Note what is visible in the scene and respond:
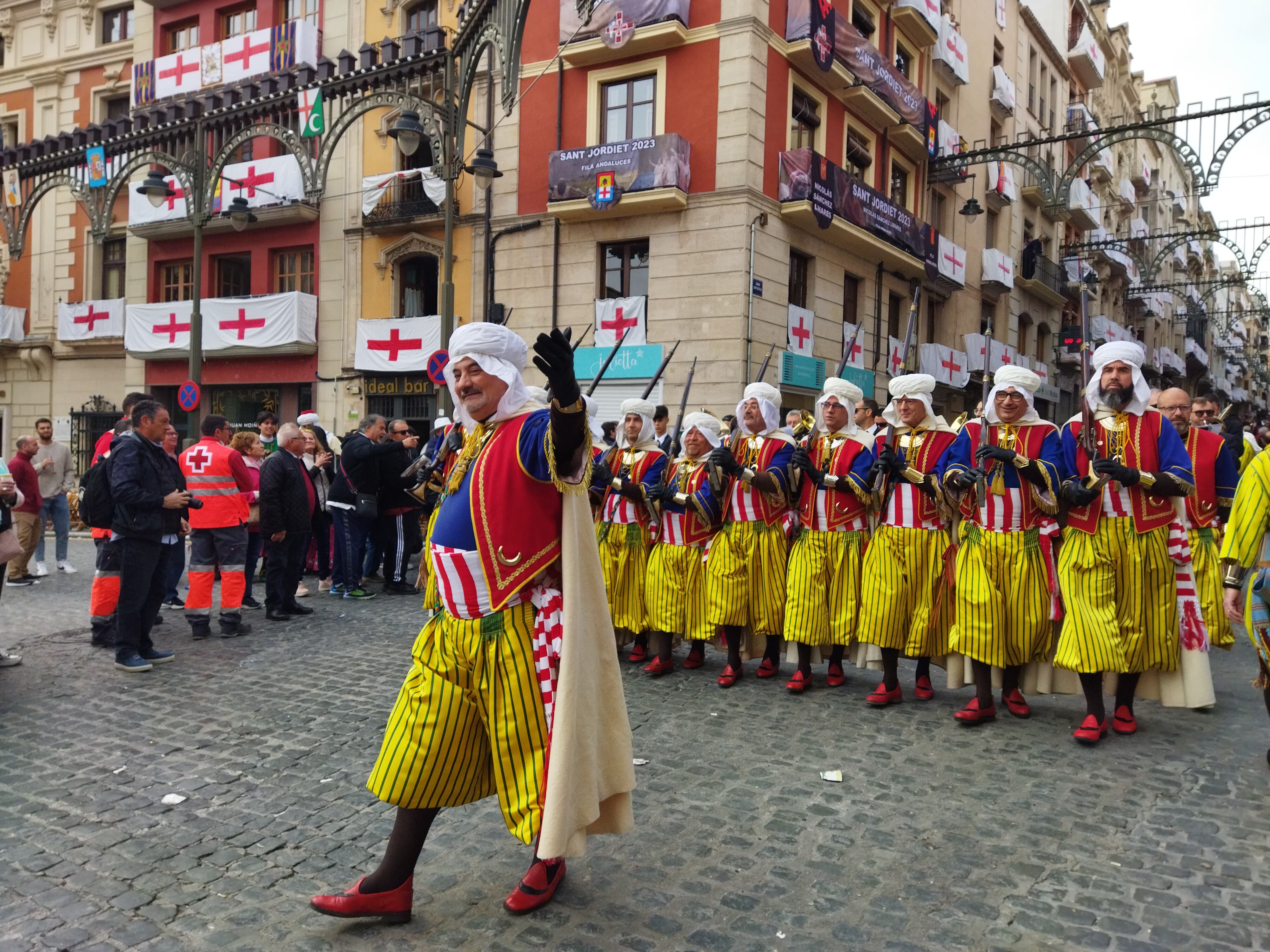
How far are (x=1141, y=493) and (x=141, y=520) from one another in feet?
21.1

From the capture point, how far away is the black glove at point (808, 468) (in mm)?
5891

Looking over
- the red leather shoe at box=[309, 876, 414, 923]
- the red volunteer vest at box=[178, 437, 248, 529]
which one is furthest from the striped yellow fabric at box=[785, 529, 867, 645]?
the red volunteer vest at box=[178, 437, 248, 529]

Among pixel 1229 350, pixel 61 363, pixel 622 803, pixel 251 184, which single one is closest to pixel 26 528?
pixel 622 803

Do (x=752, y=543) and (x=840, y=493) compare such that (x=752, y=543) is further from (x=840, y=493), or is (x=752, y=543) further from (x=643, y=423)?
(x=643, y=423)

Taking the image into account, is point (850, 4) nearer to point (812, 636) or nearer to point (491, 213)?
point (491, 213)

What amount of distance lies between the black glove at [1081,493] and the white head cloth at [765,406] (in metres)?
1.97

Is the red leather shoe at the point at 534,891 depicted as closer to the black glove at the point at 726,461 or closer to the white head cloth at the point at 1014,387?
the black glove at the point at 726,461

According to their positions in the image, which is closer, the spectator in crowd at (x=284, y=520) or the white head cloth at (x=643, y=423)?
the white head cloth at (x=643, y=423)

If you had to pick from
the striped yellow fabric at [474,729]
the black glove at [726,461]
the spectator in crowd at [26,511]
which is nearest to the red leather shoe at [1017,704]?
the black glove at [726,461]

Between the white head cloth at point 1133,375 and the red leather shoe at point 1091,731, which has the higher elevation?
the white head cloth at point 1133,375

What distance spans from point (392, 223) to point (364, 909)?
725 inches

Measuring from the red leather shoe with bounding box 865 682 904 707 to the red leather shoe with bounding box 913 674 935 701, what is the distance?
0.44 feet

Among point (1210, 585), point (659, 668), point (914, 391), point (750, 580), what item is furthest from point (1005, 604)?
point (1210, 585)

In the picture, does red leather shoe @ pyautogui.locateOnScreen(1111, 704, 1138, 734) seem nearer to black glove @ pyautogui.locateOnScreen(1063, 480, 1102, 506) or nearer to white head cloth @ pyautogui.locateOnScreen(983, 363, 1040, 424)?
black glove @ pyautogui.locateOnScreen(1063, 480, 1102, 506)
